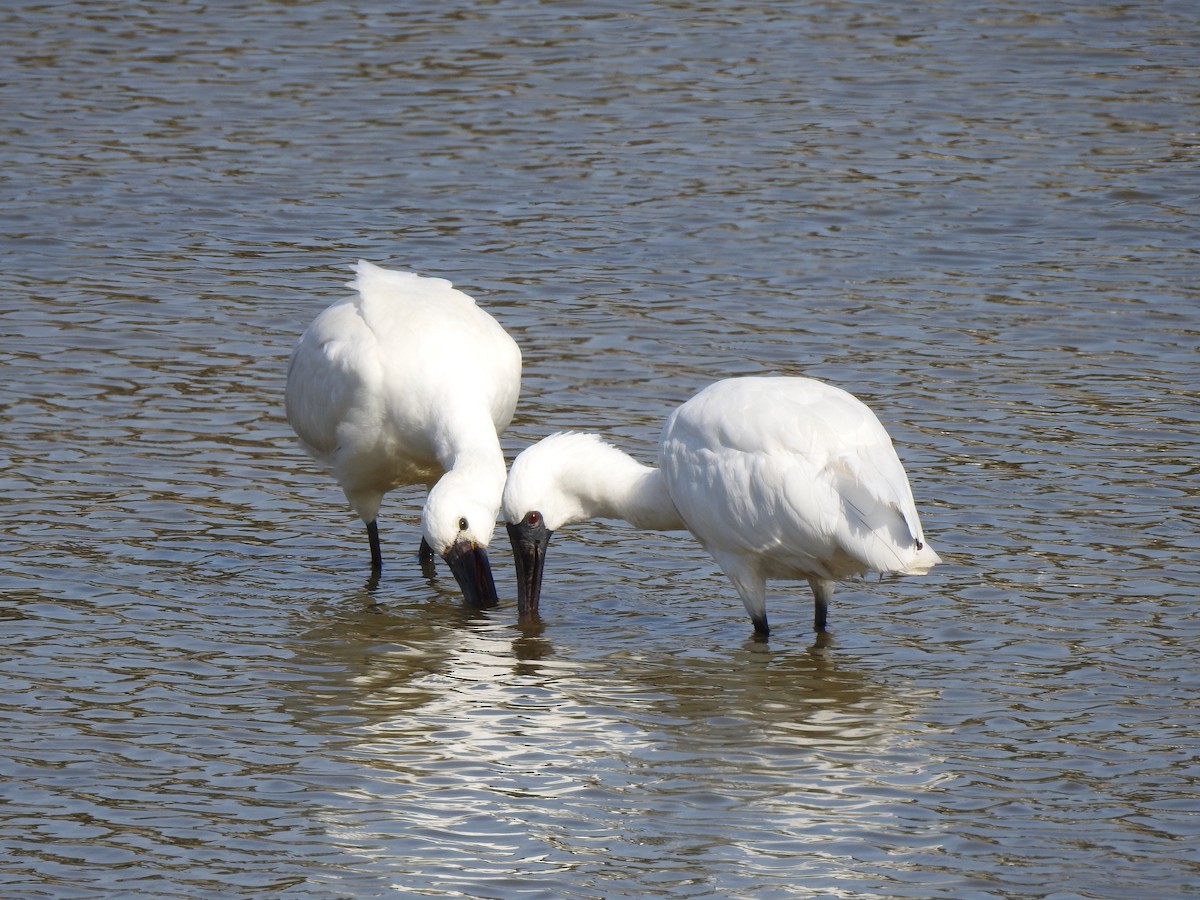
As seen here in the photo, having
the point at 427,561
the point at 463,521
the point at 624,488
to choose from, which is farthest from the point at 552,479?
the point at 427,561

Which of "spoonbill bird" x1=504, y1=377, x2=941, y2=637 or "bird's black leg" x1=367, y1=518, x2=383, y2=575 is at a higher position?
"spoonbill bird" x1=504, y1=377, x2=941, y2=637

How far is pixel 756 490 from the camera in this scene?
840cm

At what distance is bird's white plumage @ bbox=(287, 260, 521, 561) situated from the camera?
9648 millimetres

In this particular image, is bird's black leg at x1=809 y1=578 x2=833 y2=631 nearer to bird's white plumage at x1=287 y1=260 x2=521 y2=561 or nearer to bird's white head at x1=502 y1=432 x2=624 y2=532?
bird's white head at x1=502 y1=432 x2=624 y2=532

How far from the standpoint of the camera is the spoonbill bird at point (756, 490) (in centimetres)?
815

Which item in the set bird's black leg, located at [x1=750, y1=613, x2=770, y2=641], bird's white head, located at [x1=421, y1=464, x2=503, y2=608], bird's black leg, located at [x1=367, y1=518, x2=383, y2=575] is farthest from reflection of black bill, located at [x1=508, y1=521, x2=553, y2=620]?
bird's black leg, located at [x1=367, y1=518, x2=383, y2=575]

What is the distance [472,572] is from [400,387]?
45.5 inches

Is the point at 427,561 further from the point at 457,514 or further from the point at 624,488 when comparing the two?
the point at 624,488

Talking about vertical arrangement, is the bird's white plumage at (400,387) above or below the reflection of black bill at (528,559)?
above

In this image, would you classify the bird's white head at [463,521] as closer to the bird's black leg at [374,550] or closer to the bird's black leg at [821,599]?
the bird's black leg at [374,550]

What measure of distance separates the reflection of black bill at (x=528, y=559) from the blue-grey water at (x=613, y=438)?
202mm

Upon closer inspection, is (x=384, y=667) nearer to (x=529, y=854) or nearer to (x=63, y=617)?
(x=63, y=617)

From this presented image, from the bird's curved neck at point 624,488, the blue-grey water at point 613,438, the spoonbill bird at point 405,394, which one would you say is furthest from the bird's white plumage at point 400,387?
the blue-grey water at point 613,438

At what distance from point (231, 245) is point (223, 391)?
120 inches
